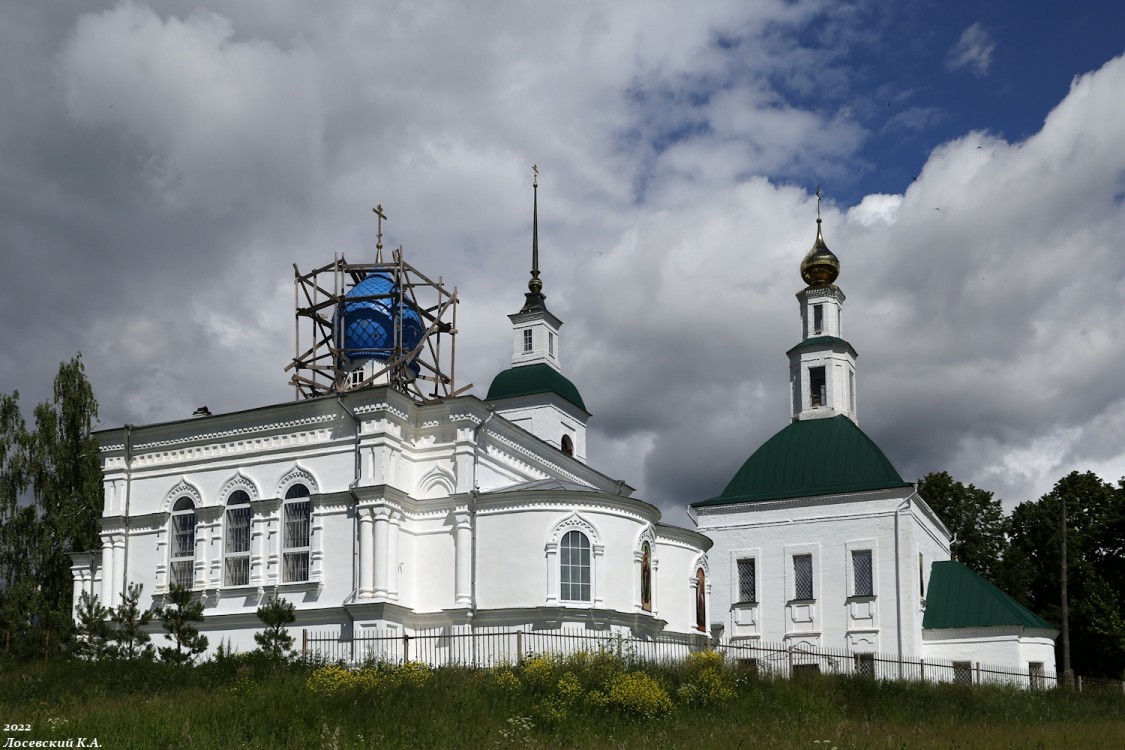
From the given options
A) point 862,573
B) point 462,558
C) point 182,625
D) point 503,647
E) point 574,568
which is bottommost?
point 503,647

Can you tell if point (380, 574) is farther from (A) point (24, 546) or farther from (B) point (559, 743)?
(A) point (24, 546)

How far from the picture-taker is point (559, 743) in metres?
13.8

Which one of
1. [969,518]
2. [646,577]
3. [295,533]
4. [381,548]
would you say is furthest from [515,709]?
[969,518]

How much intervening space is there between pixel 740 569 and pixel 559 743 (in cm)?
2188

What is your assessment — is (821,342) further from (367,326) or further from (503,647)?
(503,647)

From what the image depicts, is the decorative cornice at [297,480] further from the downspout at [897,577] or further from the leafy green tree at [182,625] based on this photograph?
the downspout at [897,577]

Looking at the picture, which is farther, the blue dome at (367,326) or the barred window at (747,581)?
the barred window at (747,581)

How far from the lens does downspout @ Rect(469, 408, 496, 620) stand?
77.5 ft

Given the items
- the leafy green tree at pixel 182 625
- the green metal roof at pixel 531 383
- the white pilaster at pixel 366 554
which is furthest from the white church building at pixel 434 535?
the green metal roof at pixel 531 383

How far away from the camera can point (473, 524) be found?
79.4ft

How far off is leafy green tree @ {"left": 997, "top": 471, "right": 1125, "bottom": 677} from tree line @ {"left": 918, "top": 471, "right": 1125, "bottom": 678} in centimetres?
3

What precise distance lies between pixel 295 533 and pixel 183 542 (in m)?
2.99

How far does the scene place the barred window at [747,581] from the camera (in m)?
34.7

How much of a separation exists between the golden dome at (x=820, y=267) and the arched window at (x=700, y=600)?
15.3 metres
